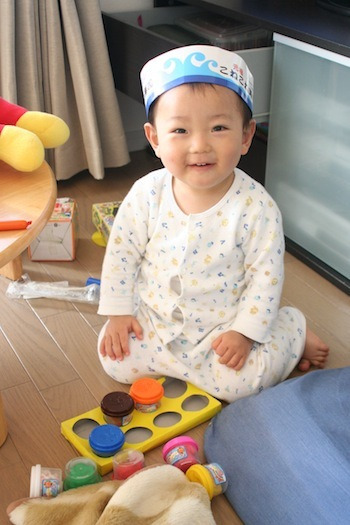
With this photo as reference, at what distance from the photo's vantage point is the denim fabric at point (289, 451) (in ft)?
3.70

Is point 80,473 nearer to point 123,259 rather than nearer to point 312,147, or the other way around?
point 123,259

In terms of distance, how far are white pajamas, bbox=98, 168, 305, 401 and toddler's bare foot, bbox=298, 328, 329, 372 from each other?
0.13 feet

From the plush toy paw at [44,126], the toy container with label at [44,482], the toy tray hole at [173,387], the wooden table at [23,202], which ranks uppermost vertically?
the plush toy paw at [44,126]

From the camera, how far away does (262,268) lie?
4.53 ft

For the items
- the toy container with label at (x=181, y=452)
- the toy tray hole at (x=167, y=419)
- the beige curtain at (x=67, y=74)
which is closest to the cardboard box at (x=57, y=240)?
the beige curtain at (x=67, y=74)

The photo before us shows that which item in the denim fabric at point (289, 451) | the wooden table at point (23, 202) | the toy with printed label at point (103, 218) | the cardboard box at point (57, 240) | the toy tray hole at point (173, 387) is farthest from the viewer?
the toy with printed label at point (103, 218)

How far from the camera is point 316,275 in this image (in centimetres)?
191

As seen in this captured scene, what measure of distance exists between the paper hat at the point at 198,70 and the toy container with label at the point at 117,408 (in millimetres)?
557

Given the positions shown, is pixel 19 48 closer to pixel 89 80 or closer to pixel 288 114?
pixel 89 80

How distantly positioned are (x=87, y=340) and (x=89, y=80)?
0.96 m

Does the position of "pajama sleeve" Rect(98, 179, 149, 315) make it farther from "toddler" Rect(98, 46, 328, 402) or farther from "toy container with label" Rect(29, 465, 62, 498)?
"toy container with label" Rect(29, 465, 62, 498)

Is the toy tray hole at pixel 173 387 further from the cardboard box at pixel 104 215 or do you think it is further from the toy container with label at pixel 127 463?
the cardboard box at pixel 104 215

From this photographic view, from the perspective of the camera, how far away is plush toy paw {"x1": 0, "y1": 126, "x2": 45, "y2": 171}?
117 centimetres

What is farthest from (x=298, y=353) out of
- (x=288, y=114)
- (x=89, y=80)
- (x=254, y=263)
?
(x=89, y=80)
